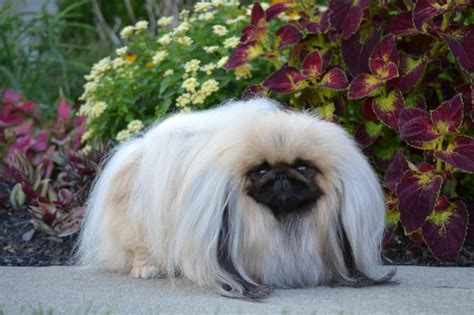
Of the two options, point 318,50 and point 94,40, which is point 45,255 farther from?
point 94,40

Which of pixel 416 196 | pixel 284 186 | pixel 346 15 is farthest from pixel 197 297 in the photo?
pixel 346 15

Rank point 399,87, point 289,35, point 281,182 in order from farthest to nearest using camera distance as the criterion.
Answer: point 289,35
point 399,87
point 281,182

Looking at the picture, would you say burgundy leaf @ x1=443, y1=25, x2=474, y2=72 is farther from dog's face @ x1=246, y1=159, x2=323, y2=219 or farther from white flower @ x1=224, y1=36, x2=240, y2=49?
white flower @ x1=224, y1=36, x2=240, y2=49

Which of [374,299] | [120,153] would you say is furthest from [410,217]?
[120,153]

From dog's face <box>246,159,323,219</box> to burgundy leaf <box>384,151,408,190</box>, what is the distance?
933 mm

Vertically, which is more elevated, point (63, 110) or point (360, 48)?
point (360, 48)

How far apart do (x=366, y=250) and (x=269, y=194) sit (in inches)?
21.8

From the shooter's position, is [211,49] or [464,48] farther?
[211,49]

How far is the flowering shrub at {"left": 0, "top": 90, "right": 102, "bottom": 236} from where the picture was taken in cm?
548

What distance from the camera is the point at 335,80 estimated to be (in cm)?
496

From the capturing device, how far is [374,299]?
3854 mm

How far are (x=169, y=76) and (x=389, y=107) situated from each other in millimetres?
1447

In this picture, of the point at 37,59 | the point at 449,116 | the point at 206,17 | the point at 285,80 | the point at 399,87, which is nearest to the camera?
the point at 449,116

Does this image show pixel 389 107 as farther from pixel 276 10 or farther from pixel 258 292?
pixel 258 292
